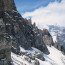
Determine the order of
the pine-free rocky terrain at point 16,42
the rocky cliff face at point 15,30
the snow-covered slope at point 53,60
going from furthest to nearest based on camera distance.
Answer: the snow-covered slope at point 53,60, the rocky cliff face at point 15,30, the pine-free rocky terrain at point 16,42

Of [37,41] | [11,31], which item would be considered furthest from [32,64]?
[37,41]

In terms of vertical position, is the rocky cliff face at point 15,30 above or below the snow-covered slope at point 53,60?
above

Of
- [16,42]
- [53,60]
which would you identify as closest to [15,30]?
[16,42]

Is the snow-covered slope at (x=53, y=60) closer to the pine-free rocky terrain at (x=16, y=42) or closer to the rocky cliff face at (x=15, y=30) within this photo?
the pine-free rocky terrain at (x=16, y=42)

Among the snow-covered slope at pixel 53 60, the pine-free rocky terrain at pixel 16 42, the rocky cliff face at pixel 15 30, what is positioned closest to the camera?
the pine-free rocky terrain at pixel 16 42

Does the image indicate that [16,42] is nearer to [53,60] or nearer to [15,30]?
[15,30]

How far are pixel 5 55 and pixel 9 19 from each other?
37.7m

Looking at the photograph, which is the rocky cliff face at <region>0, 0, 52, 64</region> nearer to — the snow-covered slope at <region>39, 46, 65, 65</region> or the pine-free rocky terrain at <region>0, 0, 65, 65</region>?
the pine-free rocky terrain at <region>0, 0, 65, 65</region>

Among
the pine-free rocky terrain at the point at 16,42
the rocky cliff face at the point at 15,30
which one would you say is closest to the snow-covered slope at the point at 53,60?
the pine-free rocky terrain at the point at 16,42

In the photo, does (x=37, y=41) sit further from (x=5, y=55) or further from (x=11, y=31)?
(x=5, y=55)

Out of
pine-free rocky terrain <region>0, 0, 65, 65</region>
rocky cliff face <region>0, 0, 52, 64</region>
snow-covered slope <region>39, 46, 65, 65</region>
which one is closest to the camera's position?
pine-free rocky terrain <region>0, 0, 65, 65</region>

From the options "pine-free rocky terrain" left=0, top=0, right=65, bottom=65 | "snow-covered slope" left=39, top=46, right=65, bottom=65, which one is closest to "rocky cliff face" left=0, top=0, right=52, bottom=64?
"pine-free rocky terrain" left=0, top=0, right=65, bottom=65

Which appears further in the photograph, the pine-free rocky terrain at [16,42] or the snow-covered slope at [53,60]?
the snow-covered slope at [53,60]

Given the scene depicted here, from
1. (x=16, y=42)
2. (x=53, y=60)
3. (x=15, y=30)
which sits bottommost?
(x=53, y=60)
